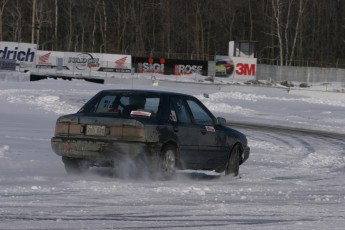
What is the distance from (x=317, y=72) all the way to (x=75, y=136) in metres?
62.2

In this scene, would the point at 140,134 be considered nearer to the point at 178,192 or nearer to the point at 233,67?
the point at 178,192

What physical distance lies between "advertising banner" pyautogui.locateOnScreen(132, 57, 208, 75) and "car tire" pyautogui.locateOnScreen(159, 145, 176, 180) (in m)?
53.1

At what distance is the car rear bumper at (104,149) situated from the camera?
37.5 ft

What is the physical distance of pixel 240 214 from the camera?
8.86 meters

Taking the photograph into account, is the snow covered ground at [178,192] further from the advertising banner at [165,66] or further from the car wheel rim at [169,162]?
the advertising banner at [165,66]

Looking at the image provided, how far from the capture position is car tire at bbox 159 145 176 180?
1177cm

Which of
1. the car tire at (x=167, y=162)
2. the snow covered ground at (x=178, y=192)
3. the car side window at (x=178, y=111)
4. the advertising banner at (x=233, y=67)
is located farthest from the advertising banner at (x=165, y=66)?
the car tire at (x=167, y=162)

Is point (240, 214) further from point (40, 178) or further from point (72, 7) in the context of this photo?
point (72, 7)

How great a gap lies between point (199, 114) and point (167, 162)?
1.46 m

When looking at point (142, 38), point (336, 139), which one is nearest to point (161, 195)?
point (336, 139)

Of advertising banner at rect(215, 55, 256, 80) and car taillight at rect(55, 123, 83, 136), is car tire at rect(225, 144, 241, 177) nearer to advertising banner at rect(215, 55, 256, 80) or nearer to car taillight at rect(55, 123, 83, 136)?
car taillight at rect(55, 123, 83, 136)

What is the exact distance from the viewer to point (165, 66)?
65.7m

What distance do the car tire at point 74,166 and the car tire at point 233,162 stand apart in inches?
103

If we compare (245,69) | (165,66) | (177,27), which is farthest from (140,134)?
(177,27)
